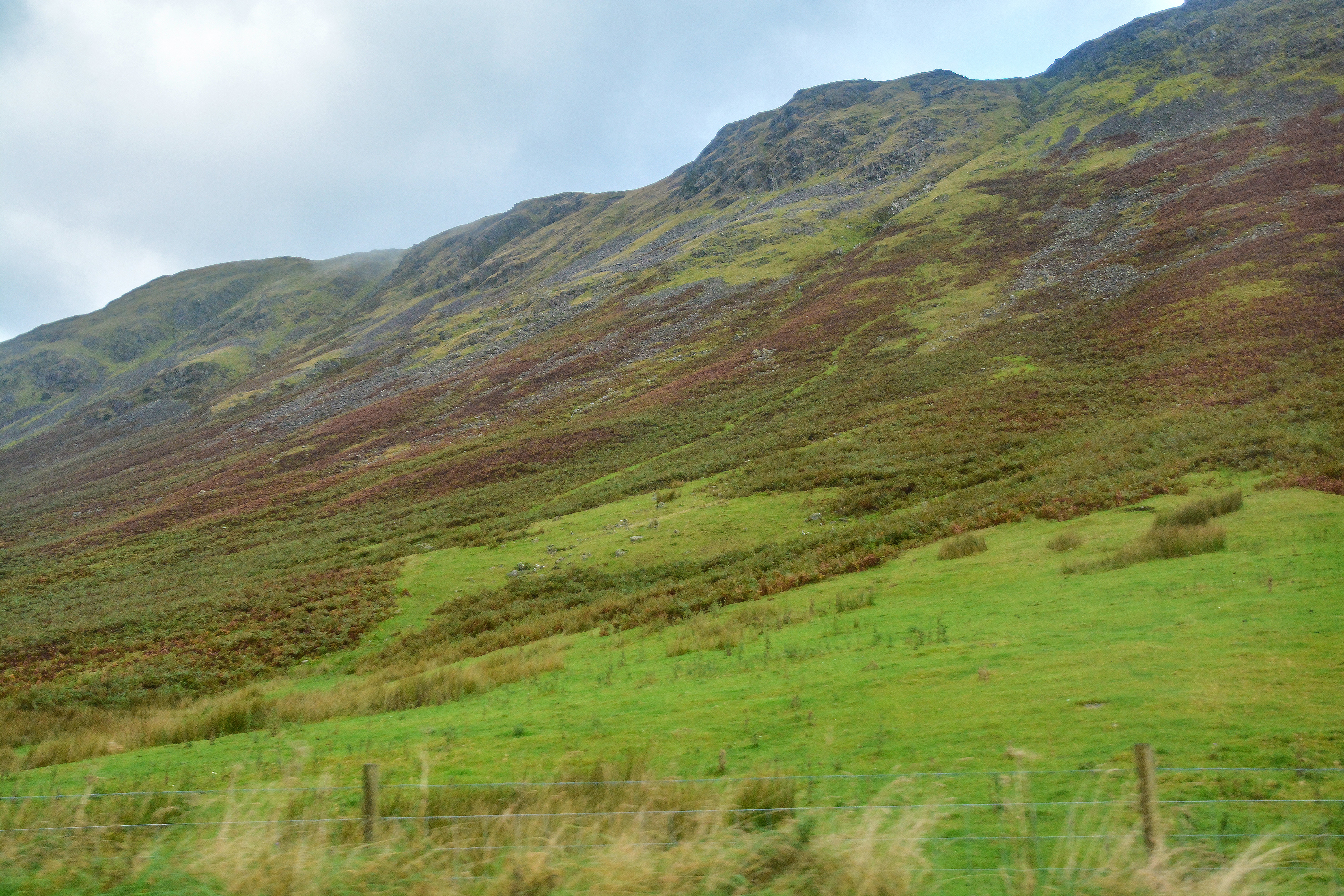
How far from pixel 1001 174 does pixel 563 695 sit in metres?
107

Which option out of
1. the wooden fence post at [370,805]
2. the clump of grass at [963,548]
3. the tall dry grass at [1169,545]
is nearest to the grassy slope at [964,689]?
the tall dry grass at [1169,545]

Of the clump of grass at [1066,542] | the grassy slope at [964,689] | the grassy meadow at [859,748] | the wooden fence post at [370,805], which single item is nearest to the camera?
the grassy meadow at [859,748]

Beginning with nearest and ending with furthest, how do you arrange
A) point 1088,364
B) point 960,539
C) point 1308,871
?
point 1308,871 → point 960,539 → point 1088,364

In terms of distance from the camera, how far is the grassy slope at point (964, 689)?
711 centimetres

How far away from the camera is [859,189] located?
4747 inches

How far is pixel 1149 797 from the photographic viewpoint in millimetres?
4559

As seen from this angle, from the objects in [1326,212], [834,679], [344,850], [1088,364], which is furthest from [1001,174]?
[344,850]

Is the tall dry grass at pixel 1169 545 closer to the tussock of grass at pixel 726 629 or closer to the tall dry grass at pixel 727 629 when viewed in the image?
the tall dry grass at pixel 727 629

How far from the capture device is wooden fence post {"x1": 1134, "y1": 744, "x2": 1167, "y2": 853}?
14.9 feet

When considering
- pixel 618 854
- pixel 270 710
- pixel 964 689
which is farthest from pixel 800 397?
pixel 618 854

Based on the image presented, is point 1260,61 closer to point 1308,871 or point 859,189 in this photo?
point 859,189

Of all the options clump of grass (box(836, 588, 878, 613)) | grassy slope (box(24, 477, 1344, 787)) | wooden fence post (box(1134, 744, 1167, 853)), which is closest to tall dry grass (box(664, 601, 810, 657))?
grassy slope (box(24, 477, 1344, 787))

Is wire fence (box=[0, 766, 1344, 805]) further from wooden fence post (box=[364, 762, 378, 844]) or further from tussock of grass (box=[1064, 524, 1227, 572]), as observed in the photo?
tussock of grass (box=[1064, 524, 1227, 572])

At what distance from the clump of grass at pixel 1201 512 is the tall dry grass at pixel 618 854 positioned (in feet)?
41.7
